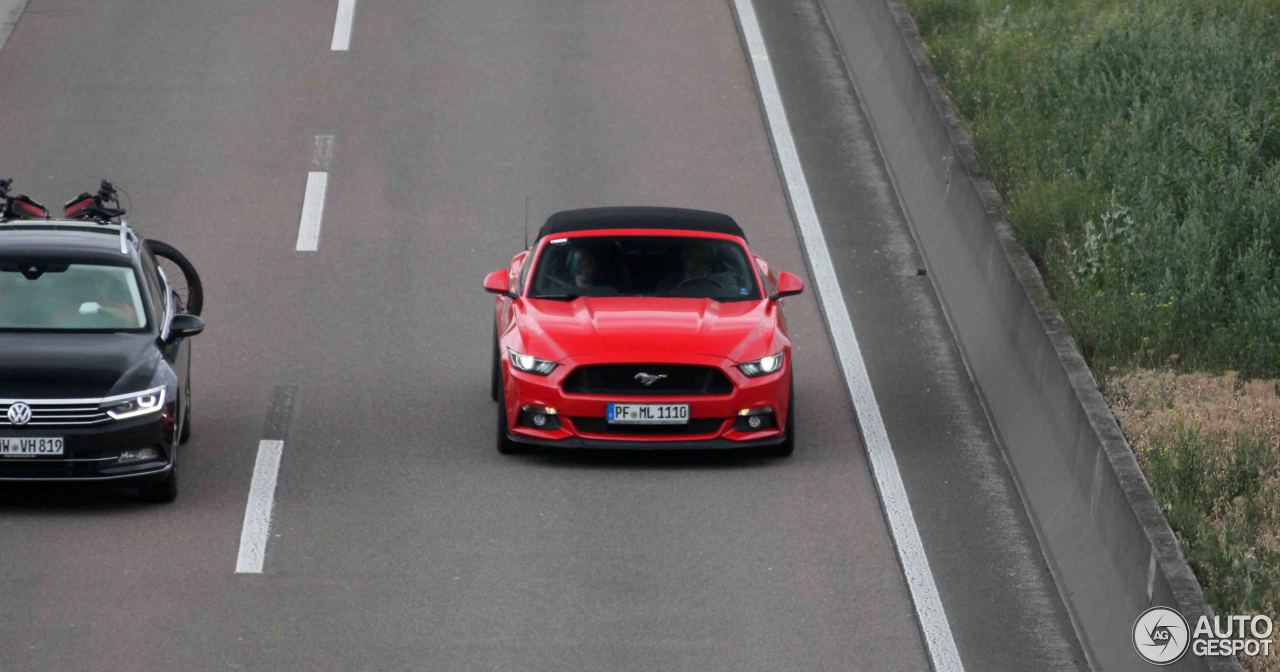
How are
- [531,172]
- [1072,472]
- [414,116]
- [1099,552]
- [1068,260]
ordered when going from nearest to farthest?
[1099,552] → [1072,472] → [1068,260] → [531,172] → [414,116]

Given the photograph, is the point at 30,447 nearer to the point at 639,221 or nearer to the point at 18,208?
the point at 18,208

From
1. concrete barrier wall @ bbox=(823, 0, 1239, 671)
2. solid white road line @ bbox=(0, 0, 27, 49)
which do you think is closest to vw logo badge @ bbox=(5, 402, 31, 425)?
concrete barrier wall @ bbox=(823, 0, 1239, 671)

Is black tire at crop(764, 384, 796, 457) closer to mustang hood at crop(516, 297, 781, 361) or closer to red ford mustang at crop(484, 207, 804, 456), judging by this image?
red ford mustang at crop(484, 207, 804, 456)

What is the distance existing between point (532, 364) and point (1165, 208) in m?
6.74

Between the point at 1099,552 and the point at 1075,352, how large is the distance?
9.50ft

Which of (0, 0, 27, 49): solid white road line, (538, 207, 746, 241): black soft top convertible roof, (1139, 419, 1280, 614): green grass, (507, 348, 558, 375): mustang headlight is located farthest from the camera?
(0, 0, 27, 49): solid white road line

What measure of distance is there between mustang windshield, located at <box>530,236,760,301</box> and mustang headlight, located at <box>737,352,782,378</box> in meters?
0.93

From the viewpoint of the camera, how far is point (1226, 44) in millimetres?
23172

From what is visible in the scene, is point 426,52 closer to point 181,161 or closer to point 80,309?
point 181,161

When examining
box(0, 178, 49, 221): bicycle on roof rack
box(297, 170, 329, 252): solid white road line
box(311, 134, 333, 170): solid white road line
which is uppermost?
box(0, 178, 49, 221): bicycle on roof rack

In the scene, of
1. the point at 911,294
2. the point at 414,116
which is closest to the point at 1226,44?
the point at 911,294

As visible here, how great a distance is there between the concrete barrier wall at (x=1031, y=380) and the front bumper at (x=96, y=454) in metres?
5.11

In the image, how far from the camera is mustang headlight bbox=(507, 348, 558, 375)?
14.8 meters

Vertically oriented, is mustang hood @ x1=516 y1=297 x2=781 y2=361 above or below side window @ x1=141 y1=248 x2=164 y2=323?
below
